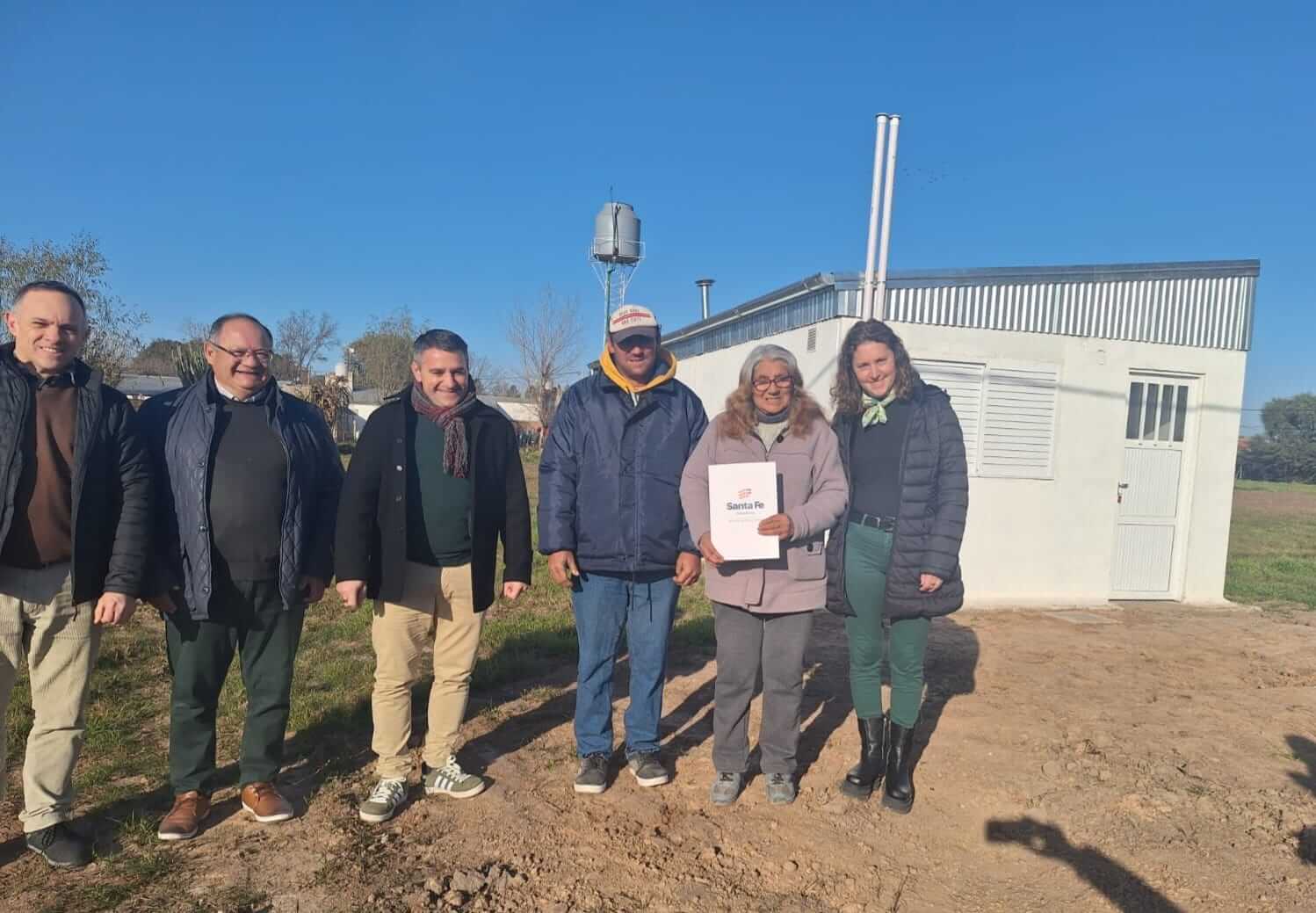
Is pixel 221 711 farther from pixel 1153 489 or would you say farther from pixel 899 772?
pixel 1153 489

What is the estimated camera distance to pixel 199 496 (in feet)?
→ 9.78

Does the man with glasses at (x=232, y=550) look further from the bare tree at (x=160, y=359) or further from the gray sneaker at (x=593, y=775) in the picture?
the bare tree at (x=160, y=359)

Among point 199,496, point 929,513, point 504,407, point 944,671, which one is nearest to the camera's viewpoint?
point 199,496

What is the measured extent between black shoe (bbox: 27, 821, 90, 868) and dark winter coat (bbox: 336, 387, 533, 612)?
1325 millimetres

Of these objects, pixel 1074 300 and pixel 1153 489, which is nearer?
pixel 1074 300

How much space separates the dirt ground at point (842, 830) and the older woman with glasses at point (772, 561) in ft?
1.16

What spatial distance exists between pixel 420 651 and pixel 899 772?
7.35ft

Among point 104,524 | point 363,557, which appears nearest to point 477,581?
point 363,557

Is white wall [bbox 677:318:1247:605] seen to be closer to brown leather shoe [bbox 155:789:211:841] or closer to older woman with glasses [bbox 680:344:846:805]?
older woman with glasses [bbox 680:344:846:805]

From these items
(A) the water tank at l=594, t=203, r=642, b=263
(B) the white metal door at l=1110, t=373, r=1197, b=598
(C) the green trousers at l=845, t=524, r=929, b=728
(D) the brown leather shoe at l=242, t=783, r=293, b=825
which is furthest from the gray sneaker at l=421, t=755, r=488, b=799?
(A) the water tank at l=594, t=203, r=642, b=263

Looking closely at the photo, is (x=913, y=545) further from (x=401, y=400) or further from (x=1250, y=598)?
(x=1250, y=598)

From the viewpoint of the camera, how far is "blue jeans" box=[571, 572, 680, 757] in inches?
140

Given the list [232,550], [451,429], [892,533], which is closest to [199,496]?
[232,550]

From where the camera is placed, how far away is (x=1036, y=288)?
776cm
